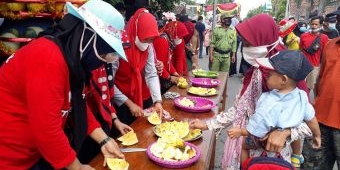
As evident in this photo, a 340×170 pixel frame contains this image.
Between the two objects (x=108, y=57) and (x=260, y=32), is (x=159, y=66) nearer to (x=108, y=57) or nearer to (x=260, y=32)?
(x=260, y=32)

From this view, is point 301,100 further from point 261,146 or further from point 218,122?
point 218,122

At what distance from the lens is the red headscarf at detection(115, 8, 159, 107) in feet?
10.1

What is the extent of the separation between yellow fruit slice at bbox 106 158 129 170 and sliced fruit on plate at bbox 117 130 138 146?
1.05 ft

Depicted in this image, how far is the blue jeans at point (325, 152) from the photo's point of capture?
311 cm

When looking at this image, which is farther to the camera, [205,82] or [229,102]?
[229,102]

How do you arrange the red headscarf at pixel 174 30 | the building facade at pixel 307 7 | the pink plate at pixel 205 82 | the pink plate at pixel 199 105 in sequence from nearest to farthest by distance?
the pink plate at pixel 199 105 → the pink plate at pixel 205 82 → the red headscarf at pixel 174 30 → the building facade at pixel 307 7

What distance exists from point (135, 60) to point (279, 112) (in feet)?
4.79

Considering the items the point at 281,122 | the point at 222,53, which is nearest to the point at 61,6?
the point at 281,122

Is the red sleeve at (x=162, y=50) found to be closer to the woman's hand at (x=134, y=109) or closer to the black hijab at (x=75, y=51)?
the woman's hand at (x=134, y=109)

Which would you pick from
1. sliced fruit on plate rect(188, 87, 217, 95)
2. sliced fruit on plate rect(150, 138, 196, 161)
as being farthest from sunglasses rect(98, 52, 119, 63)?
sliced fruit on plate rect(188, 87, 217, 95)

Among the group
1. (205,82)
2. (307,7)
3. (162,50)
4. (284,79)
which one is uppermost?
(284,79)

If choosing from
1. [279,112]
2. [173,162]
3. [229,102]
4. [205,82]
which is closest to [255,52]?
[279,112]

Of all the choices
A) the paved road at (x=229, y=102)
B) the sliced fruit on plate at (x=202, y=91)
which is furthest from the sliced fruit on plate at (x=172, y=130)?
the paved road at (x=229, y=102)

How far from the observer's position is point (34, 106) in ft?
4.86
